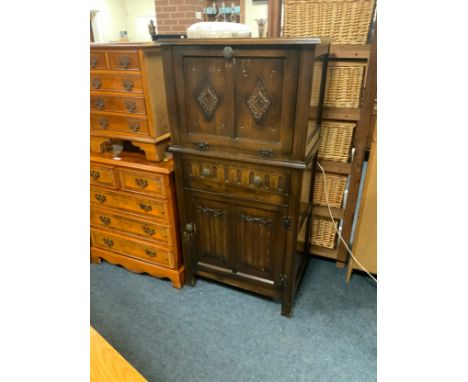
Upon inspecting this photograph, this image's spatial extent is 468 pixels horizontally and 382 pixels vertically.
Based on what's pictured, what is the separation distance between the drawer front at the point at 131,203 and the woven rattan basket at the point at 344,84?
3.59ft

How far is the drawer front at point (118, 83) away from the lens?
151 centimetres

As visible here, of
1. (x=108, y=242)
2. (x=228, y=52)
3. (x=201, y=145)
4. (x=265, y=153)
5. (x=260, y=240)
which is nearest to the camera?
(x=228, y=52)

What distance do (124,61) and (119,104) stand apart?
231 millimetres

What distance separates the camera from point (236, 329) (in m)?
1.62

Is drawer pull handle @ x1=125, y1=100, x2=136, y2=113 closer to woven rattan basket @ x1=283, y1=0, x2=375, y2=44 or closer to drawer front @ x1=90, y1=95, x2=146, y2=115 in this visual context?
drawer front @ x1=90, y1=95, x2=146, y2=115

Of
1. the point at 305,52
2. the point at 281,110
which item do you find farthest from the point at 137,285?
the point at 305,52

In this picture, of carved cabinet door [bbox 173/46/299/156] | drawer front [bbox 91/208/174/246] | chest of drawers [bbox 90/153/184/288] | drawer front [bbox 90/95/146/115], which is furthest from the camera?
drawer front [bbox 91/208/174/246]

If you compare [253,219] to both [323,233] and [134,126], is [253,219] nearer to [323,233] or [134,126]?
[323,233]

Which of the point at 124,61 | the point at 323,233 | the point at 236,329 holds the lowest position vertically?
the point at 236,329

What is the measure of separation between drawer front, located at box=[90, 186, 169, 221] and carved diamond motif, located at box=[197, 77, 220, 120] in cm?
58

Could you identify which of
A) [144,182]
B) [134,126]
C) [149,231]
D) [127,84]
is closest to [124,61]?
[127,84]

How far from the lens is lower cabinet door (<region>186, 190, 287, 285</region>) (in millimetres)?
1515

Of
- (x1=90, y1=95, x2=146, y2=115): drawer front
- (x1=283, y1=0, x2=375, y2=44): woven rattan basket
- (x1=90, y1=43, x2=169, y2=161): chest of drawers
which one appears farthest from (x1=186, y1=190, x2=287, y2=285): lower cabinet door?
(x1=283, y1=0, x2=375, y2=44): woven rattan basket
